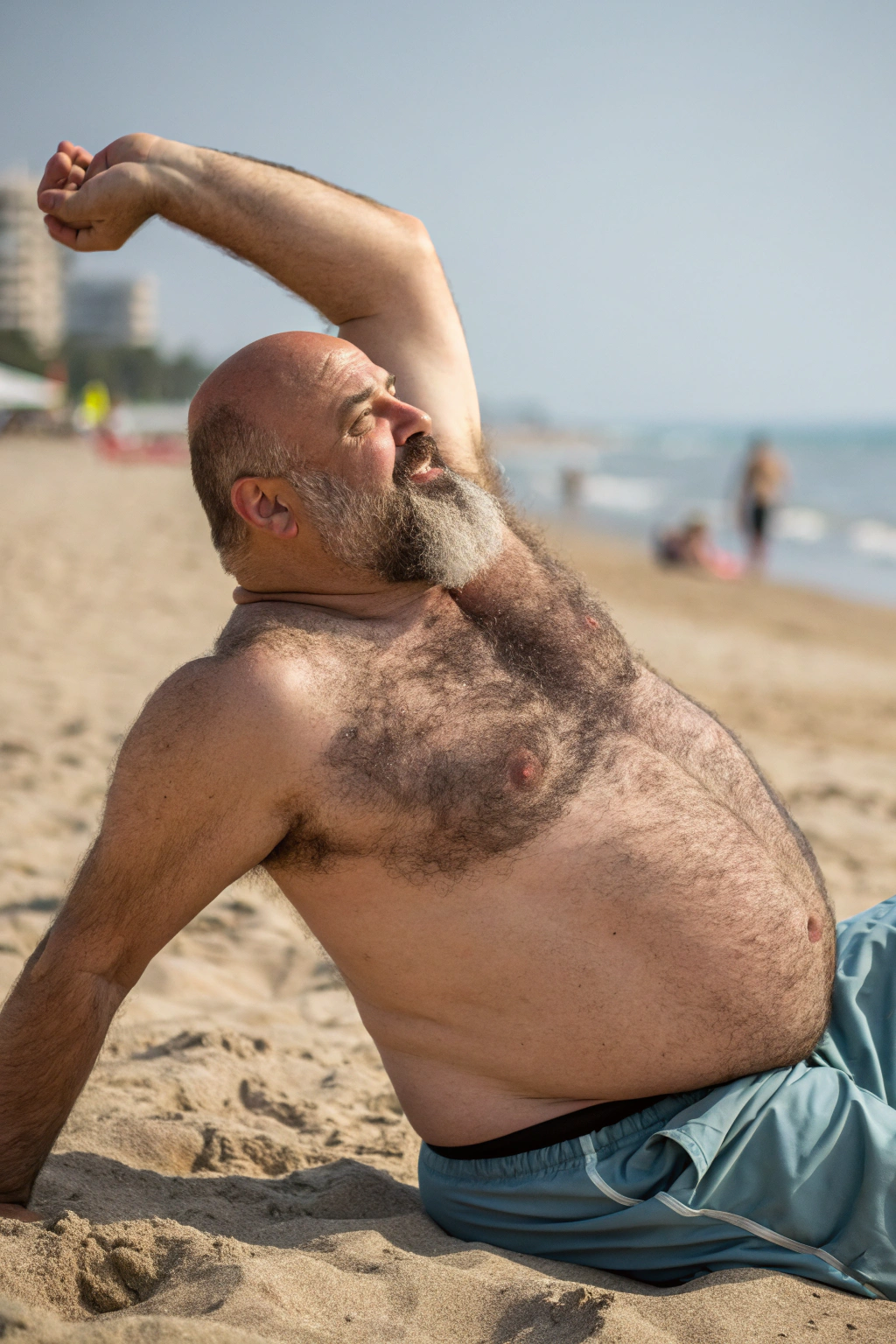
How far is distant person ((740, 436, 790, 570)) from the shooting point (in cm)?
1555

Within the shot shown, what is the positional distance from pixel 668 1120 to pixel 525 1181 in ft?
0.83

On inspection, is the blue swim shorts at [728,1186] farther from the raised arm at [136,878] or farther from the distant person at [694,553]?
the distant person at [694,553]

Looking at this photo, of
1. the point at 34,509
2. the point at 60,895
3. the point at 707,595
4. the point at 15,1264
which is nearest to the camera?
the point at 15,1264

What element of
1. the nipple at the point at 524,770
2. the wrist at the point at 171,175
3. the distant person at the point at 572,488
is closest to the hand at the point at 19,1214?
the nipple at the point at 524,770

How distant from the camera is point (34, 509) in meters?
16.1

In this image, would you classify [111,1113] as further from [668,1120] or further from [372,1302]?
[668,1120]

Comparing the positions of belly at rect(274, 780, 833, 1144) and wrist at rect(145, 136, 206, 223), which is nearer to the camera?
belly at rect(274, 780, 833, 1144)

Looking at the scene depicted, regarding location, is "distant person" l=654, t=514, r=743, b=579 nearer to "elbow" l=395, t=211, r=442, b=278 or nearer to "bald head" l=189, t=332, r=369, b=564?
"elbow" l=395, t=211, r=442, b=278

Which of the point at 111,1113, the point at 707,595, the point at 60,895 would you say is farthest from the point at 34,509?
the point at 111,1113

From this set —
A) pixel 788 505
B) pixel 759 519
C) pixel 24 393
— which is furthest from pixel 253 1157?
pixel 24 393

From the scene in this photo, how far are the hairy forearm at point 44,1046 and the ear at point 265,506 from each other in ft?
2.46

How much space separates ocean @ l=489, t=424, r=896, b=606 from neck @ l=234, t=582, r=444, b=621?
0.60 metres

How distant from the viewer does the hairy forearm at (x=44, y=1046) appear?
1.77 metres

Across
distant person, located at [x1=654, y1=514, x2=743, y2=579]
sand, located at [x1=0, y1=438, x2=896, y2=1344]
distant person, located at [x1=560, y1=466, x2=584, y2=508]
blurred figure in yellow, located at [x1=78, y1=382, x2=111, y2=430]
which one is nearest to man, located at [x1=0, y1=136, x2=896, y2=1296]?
sand, located at [x1=0, y1=438, x2=896, y2=1344]
